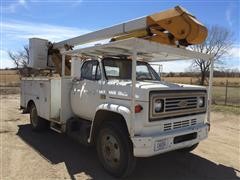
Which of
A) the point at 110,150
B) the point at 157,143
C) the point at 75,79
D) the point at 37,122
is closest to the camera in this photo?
the point at 157,143

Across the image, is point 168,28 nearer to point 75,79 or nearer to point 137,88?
point 137,88

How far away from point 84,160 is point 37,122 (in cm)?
324

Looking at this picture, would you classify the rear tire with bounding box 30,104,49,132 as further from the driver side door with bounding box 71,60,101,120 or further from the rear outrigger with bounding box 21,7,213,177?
the driver side door with bounding box 71,60,101,120

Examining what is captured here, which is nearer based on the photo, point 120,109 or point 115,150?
point 120,109

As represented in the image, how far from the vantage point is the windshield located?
6500mm

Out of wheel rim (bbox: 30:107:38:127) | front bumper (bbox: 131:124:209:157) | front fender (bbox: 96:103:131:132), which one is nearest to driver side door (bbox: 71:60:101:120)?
front fender (bbox: 96:103:131:132)

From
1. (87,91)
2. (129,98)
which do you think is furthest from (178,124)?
(87,91)

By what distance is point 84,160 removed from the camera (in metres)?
6.36

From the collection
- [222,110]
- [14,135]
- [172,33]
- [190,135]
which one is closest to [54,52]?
[14,135]

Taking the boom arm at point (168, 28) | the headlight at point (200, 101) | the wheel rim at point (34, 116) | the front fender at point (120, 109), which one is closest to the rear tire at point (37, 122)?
the wheel rim at point (34, 116)

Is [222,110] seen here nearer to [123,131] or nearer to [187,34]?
[187,34]

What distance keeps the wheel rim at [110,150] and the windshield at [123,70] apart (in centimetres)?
143

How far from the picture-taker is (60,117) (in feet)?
24.2

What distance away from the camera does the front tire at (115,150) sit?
5.10 metres
